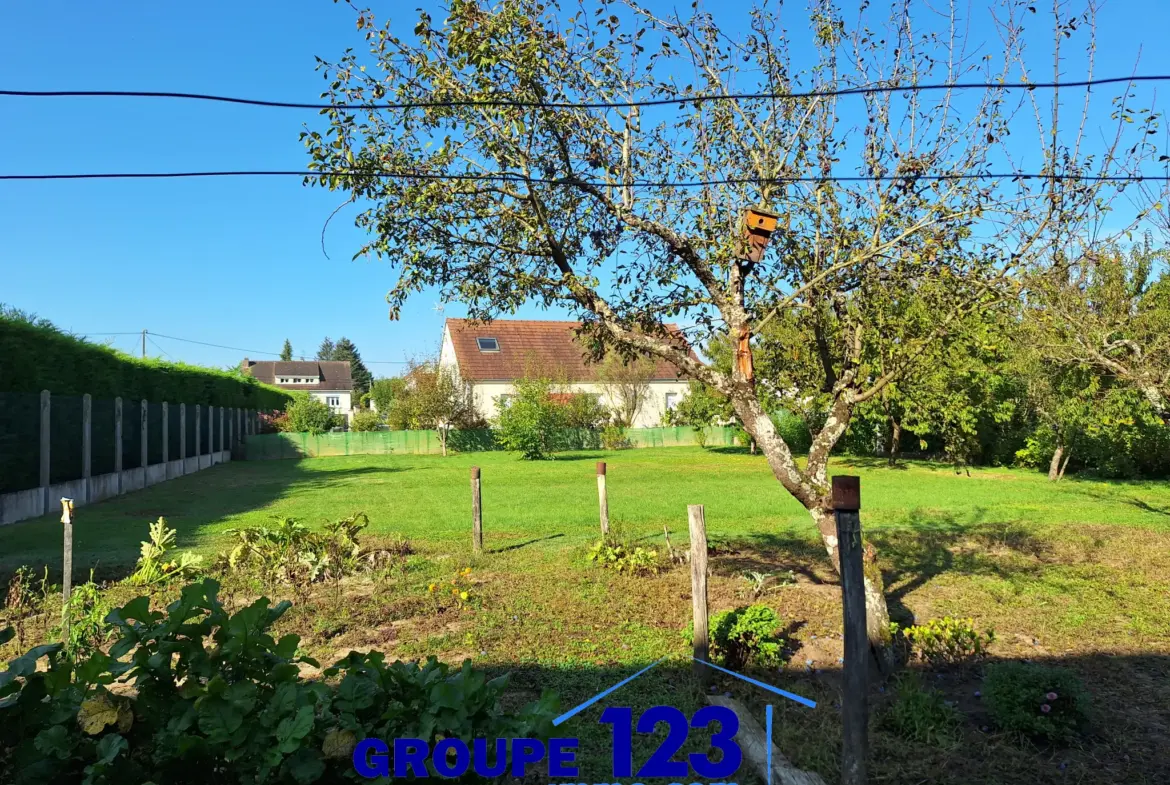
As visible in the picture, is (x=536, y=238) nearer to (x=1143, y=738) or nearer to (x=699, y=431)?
(x=1143, y=738)

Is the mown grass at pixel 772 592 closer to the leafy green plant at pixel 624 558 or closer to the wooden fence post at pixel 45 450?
the leafy green plant at pixel 624 558

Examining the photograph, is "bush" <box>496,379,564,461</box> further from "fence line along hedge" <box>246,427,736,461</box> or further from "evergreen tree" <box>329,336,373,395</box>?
"evergreen tree" <box>329,336,373,395</box>

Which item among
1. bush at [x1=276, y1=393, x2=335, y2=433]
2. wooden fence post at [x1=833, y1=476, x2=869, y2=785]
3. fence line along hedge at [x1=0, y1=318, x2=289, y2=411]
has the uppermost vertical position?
fence line along hedge at [x1=0, y1=318, x2=289, y2=411]

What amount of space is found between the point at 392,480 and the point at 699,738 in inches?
714

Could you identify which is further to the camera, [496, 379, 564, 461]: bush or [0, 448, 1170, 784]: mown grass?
[496, 379, 564, 461]: bush

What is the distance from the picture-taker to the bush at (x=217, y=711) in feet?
7.44

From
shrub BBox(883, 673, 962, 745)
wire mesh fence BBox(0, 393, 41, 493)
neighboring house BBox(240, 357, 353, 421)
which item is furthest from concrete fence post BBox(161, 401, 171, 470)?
neighboring house BBox(240, 357, 353, 421)

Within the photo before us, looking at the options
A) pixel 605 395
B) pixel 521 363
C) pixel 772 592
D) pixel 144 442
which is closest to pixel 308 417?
pixel 521 363

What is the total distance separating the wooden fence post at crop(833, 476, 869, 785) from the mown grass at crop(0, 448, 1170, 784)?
71cm

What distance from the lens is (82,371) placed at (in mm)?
16781

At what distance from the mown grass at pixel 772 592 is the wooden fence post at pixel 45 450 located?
1048mm

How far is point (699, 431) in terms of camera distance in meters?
37.4

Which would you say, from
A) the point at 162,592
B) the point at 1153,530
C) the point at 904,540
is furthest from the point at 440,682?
the point at 1153,530

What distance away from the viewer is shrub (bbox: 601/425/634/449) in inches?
1486
